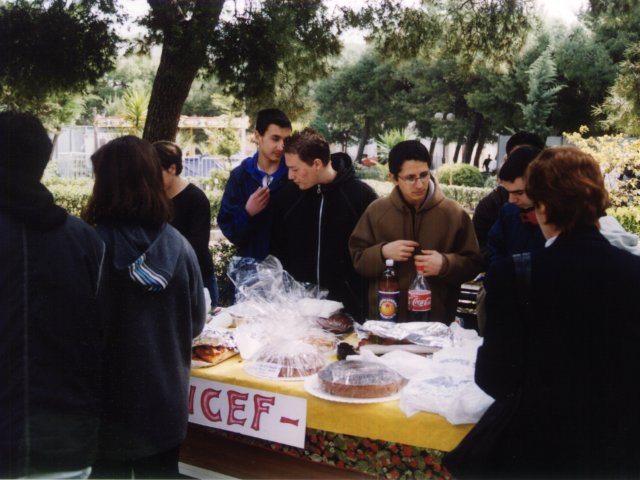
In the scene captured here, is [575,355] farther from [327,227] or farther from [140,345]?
[327,227]

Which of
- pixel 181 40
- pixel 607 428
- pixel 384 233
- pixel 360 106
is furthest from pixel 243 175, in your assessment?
pixel 360 106

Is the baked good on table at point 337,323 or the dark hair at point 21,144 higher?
the dark hair at point 21,144

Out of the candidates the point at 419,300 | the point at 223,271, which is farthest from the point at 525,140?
the point at 223,271

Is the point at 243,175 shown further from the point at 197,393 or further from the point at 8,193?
the point at 8,193

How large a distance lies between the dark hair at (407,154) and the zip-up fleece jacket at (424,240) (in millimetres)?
172

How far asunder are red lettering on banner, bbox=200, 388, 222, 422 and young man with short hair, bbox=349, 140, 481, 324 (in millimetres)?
957

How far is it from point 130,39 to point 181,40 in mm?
1069

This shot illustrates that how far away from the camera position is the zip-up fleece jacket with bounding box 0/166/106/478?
161 cm

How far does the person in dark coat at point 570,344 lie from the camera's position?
1531 millimetres

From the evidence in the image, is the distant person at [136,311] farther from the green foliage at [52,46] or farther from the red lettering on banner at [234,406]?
the green foliage at [52,46]

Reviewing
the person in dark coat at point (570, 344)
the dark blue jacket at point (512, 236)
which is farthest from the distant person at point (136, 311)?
the dark blue jacket at point (512, 236)

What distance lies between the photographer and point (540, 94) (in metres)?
24.2

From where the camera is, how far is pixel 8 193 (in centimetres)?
164

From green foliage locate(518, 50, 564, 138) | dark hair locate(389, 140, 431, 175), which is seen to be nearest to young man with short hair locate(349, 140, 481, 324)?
dark hair locate(389, 140, 431, 175)
